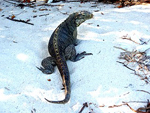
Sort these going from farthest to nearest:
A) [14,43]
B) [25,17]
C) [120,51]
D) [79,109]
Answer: [25,17] → [14,43] → [120,51] → [79,109]

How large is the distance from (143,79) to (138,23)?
7.22 feet

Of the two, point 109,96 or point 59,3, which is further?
point 59,3

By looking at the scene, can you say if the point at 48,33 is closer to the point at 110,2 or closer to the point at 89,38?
the point at 89,38

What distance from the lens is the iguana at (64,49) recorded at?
10.9 ft

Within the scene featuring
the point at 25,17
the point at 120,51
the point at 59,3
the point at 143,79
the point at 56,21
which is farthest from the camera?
the point at 59,3

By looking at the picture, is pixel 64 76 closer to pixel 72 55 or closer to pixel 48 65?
pixel 48 65

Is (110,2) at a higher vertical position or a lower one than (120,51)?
higher

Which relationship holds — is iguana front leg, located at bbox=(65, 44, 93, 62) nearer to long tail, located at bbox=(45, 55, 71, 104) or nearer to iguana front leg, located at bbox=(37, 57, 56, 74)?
long tail, located at bbox=(45, 55, 71, 104)

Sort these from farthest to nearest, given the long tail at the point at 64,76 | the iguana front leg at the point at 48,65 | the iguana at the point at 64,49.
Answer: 1. the iguana front leg at the point at 48,65
2. the iguana at the point at 64,49
3. the long tail at the point at 64,76

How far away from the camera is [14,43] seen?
4.44 m

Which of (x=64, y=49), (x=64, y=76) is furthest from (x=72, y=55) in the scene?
(x=64, y=76)

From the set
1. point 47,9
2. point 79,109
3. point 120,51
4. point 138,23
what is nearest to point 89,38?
point 120,51

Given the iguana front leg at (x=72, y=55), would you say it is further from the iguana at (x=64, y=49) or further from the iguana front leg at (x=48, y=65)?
the iguana front leg at (x=48, y=65)

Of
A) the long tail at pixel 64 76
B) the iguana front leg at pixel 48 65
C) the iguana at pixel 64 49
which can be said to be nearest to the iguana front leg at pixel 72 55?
the iguana at pixel 64 49
